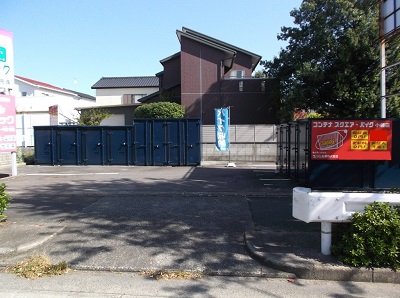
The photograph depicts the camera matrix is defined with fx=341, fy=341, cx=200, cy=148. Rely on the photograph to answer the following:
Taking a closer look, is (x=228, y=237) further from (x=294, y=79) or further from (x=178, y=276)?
(x=294, y=79)

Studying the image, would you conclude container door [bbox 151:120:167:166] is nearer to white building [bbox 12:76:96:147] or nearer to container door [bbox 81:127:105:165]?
container door [bbox 81:127:105:165]

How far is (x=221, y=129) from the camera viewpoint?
18.0 m

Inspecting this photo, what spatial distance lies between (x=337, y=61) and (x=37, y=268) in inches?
787

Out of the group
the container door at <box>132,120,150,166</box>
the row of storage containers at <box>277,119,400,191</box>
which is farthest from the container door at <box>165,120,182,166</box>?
the row of storage containers at <box>277,119,400,191</box>

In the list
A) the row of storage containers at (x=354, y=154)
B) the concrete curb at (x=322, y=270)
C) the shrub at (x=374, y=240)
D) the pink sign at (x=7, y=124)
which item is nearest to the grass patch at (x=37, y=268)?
the concrete curb at (x=322, y=270)

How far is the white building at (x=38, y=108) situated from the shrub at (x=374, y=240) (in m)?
15.0

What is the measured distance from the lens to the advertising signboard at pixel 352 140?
7082 millimetres

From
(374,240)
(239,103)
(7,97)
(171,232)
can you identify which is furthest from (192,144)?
(374,240)

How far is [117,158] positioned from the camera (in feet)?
57.9

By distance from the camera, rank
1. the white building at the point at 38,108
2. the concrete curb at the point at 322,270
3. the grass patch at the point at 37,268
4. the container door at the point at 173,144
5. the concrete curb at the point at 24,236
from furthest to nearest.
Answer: the white building at the point at 38,108, the container door at the point at 173,144, the concrete curb at the point at 24,236, the grass patch at the point at 37,268, the concrete curb at the point at 322,270

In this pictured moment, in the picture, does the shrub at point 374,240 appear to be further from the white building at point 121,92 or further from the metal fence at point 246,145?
the white building at point 121,92

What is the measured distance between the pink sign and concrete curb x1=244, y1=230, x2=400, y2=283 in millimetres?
10488

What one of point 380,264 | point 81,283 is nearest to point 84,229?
point 81,283

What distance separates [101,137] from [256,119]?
40.9 feet
